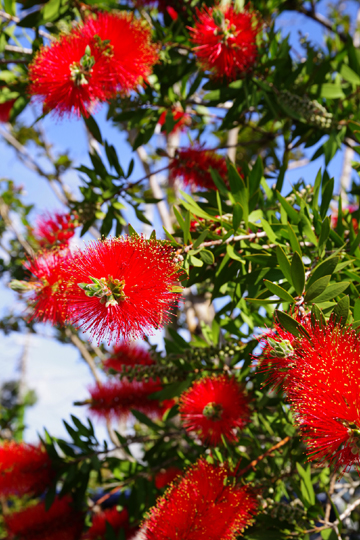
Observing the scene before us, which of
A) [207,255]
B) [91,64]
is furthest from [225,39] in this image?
[207,255]

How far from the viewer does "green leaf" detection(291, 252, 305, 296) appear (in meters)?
0.76

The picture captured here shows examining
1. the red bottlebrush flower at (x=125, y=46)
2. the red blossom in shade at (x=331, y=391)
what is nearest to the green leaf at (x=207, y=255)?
the red blossom in shade at (x=331, y=391)

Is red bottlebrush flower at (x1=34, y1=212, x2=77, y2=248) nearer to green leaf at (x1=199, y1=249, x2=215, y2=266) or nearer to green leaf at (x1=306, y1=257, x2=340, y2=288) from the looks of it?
green leaf at (x1=199, y1=249, x2=215, y2=266)

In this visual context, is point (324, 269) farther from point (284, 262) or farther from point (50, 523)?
point (50, 523)

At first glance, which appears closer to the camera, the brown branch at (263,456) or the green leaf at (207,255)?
the green leaf at (207,255)

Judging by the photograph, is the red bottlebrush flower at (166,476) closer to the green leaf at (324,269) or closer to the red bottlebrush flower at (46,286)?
the red bottlebrush flower at (46,286)

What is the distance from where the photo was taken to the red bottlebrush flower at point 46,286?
109cm

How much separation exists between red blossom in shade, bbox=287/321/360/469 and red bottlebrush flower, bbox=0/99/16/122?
1515 mm

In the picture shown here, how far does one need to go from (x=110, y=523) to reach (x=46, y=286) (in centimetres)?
105

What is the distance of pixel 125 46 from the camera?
1.27 meters

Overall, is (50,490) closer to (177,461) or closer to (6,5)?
(177,461)

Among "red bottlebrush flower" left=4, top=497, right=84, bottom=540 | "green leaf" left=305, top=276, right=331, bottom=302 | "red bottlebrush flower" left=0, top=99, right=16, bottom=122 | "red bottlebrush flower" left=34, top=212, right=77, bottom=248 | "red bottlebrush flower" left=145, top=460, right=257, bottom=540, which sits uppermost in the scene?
"red bottlebrush flower" left=0, top=99, right=16, bottom=122

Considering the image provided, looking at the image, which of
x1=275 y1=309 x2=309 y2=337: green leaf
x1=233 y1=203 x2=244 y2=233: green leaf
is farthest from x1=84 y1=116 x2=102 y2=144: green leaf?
x1=275 y1=309 x2=309 y2=337: green leaf

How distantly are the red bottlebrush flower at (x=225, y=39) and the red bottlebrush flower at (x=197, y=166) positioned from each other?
0.31 metres
